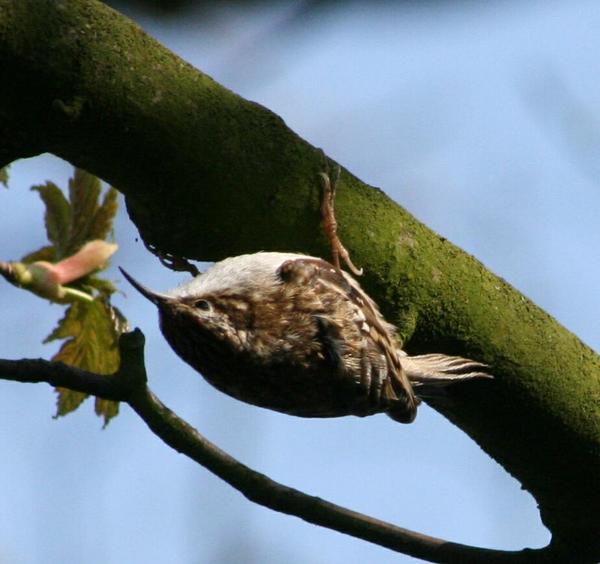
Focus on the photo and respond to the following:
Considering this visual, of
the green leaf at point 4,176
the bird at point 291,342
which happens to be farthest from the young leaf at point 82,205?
the bird at point 291,342

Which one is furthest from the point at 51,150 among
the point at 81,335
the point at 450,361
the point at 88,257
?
the point at 450,361

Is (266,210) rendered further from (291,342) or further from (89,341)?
(291,342)

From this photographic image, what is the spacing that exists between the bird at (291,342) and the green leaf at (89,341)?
0.56 metres

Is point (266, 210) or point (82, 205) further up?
point (266, 210)

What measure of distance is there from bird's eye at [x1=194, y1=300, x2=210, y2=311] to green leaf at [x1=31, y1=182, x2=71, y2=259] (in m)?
1.10

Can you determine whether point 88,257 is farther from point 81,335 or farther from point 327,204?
point 327,204

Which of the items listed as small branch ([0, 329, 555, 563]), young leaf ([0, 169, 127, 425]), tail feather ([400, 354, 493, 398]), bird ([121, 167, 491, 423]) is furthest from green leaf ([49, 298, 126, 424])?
tail feather ([400, 354, 493, 398])

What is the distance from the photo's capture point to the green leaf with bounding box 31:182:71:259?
1927 mm

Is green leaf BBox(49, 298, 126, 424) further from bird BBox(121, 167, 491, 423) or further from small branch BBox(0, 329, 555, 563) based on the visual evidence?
bird BBox(121, 167, 491, 423)

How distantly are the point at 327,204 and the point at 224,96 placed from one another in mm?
357

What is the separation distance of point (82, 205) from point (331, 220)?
0.81 metres

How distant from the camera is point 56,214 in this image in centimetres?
199

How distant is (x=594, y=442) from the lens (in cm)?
294

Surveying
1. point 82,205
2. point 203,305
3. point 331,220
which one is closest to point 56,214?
point 82,205
